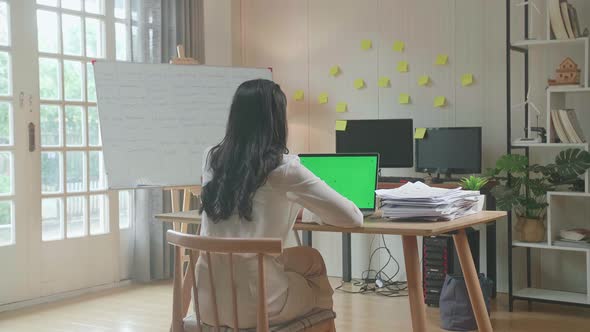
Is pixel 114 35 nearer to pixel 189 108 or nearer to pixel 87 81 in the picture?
pixel 87 81

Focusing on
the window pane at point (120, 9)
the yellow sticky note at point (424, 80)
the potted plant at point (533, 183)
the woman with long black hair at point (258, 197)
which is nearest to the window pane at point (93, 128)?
the window pane at point (120, 9)

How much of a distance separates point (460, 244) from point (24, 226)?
9.53 ft

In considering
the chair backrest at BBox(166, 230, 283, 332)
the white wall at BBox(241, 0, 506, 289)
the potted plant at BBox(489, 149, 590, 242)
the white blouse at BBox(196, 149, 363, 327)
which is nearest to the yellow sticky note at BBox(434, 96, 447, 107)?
the white wall at BBox(241, 0, 506, 289)

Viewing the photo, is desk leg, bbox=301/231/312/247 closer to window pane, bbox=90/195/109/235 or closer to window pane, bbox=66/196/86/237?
window pane, bbox=90/195/109/235

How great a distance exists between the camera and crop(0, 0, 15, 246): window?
453 cm

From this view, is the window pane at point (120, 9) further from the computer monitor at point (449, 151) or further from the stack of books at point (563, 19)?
the stack of books at point (563, 19)

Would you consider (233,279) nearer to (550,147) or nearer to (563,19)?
(563,19)

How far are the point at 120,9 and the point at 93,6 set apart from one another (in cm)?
23

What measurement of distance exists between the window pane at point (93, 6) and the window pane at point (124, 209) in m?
1.27

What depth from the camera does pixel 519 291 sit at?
454 cm

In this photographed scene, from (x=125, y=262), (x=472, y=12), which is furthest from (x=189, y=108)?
(x=472, y=12)

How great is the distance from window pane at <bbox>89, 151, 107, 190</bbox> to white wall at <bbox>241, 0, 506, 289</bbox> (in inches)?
58.3

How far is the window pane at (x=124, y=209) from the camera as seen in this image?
17.5ft

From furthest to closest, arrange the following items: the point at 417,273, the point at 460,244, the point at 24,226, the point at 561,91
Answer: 1. the point at 24,226
2. the point at 561,91
3. the point at 460,244
4. the point at 417,273
